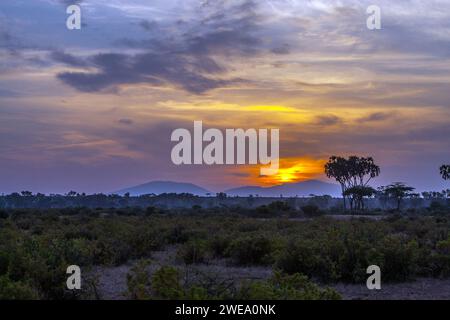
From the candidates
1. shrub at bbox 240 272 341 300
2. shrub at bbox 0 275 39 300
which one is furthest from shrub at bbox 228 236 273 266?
shrub at bbox 0 275 39 300

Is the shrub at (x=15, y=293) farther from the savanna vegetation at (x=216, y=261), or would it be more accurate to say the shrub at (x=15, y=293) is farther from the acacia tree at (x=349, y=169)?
the acacia tree at (x=349, y=169)

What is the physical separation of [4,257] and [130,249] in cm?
649

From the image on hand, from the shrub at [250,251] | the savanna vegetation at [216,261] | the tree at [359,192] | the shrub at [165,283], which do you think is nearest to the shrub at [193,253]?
the savanna vegetation at [216,261]

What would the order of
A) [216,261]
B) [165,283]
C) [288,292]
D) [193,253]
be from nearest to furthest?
1. [288,292]
2. [165,283]
3. [193,253]
4. [216,261]

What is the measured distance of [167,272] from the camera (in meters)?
9.04

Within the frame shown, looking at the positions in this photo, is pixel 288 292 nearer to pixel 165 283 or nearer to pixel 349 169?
pixel 165 283

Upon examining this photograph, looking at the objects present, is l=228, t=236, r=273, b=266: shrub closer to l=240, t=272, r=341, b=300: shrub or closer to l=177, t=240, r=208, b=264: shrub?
l=177, t=240, r=208, b=264: shrub

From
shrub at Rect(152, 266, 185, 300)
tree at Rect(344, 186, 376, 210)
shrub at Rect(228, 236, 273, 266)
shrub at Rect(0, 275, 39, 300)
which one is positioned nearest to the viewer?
shrub at Rect(152, 266, 185, 300)

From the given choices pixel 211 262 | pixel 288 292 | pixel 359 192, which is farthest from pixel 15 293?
pixel 359 192

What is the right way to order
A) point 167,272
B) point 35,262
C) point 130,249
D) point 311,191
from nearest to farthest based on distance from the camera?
point 167,272, point 35,262, point 130,249, point 311,191

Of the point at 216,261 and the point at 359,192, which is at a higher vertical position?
the point at 359,192
